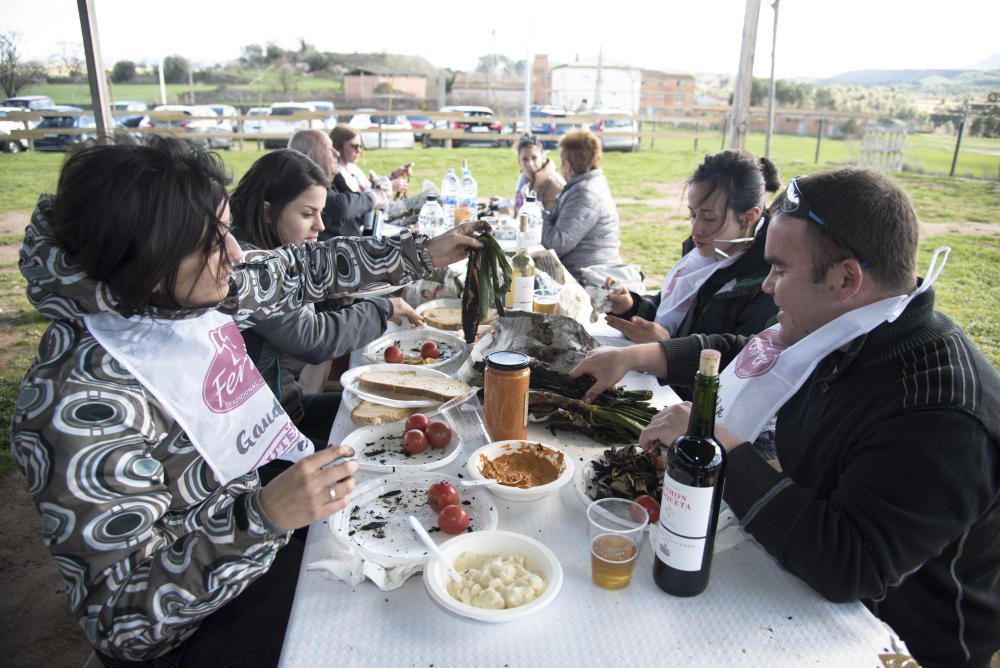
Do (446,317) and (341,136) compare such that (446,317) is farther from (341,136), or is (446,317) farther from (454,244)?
(341,136)

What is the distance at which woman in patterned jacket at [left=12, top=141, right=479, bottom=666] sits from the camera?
137 centimetres

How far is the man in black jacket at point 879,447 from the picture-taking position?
1.39 meters

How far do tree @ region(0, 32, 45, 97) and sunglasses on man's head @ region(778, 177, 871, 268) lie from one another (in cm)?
945

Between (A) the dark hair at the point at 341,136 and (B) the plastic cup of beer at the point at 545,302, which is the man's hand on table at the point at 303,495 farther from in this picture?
(A) the dark hair at the point at 341,136

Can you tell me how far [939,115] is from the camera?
11.8 m

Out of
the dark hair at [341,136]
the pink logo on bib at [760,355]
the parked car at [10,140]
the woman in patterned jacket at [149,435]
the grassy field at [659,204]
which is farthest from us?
the parked car at [10,140]

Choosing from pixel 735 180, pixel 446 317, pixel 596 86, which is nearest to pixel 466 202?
pixel 446 317

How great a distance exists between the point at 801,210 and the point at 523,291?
1732 millimetres

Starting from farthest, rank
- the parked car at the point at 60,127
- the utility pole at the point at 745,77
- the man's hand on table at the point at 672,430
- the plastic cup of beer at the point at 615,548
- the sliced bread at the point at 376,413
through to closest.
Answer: the parked car at the point at 60,127, the utility pole at the point at 745,77, the sliced bread at the point at 376,413, the man's hand on table at the point at 672,430, the plastic cup of beer at the point at 615,548

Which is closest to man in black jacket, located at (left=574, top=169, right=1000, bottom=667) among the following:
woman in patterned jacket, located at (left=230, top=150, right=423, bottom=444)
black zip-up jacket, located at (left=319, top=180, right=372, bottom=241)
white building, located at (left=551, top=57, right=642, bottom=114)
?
woman in patterned jacket, located at (left=230, top=150, right=423, bottom=444)

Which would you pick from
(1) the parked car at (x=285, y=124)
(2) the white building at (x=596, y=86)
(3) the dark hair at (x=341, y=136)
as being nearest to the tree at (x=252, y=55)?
(2) the white building at (x=596, y=86)

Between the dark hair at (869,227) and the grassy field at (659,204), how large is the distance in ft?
0.97

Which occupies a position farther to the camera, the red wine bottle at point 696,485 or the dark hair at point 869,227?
the dark hair at point 869,227

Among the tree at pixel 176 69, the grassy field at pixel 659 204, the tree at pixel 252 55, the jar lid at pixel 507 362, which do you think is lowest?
the grassy field at pixel 659 204
